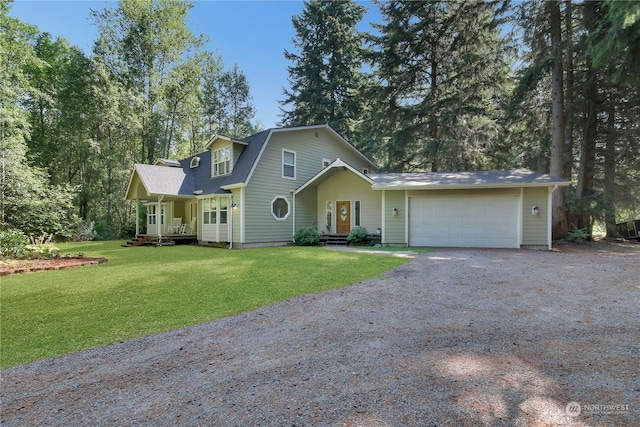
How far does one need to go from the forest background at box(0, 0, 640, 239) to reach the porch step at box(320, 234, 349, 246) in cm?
740

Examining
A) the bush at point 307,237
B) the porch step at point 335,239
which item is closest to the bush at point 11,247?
the bush at point 307,237

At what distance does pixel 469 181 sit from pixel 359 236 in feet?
16.2

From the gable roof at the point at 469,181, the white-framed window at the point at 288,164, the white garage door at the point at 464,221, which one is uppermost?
the white-framed window at the point at 288,164

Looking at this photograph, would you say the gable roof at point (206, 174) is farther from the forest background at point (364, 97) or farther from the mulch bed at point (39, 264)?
the mulch bed at point (39, 264)

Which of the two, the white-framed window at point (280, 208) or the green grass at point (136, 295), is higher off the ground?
the white-framed window at point (280, 208)

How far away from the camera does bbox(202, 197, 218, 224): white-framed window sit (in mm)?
14922

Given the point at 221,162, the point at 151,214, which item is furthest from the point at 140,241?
the point at 221,162

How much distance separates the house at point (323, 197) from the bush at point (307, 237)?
0.88m

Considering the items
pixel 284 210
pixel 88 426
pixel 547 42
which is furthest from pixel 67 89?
pixel 547 42

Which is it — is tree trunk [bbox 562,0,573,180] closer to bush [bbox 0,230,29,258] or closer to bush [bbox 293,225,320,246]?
bush [bbox 293,225,320,246]

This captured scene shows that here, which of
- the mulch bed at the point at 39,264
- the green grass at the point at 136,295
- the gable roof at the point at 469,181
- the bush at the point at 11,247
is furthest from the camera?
the gable roof at the point at 469,181

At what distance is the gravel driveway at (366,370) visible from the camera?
2.16m

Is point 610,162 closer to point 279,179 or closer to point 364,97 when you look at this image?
point 364,97

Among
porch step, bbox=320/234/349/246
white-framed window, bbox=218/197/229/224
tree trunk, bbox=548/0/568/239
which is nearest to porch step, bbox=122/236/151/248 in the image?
white-framed window, bbox=218/197/229/224
